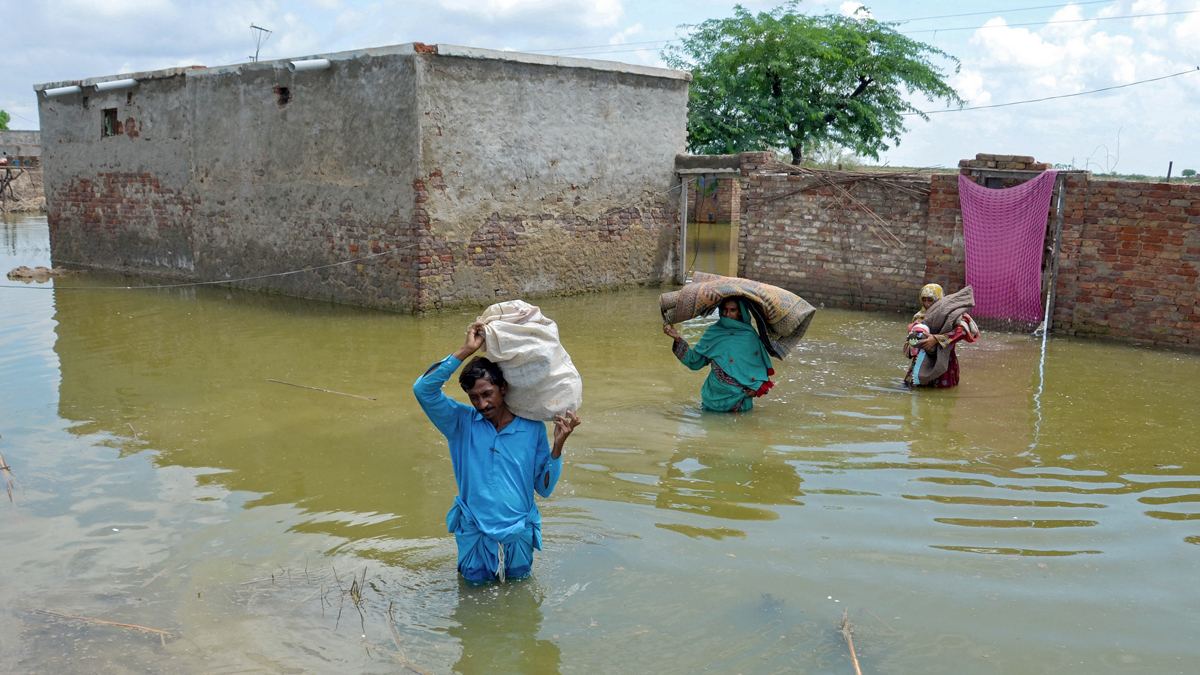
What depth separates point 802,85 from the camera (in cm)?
2098

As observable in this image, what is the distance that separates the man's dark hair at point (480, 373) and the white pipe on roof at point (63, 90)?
14.6m

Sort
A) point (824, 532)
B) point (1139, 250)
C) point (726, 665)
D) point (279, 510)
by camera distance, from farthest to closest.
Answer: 1. point (1139, 250)
2. point (279, 510)
3. point (824, 532)
4. point (726, 665)

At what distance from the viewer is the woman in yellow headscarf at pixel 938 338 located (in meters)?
7.41

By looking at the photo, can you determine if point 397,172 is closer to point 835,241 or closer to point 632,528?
point 835,241

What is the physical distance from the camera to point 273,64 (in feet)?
39.2

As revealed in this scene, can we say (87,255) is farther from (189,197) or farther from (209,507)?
(209,507)

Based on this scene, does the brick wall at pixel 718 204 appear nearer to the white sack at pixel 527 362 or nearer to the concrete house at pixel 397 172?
the concrete house at pixel 397 172

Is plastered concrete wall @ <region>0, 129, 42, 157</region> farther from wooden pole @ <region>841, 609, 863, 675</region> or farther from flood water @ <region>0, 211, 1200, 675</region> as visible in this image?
wooden pole @ <region>841, 609, 863, 675</region>

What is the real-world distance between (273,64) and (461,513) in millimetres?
9860

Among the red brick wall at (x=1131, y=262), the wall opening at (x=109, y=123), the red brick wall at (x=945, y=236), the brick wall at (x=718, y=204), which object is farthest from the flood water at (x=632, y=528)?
the brick wall at (x=718, y=204)

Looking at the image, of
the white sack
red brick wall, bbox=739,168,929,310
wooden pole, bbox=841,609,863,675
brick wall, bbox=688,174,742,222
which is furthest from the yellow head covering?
brick wall, bbox=688,174,742,222

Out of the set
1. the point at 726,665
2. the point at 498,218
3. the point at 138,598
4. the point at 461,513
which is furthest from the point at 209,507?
the point at 498,218

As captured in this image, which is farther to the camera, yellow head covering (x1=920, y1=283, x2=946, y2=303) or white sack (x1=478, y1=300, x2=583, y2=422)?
yellow head covering (x1=920, y1=283, x2=946, y2=303)

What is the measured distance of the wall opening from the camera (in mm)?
14992
